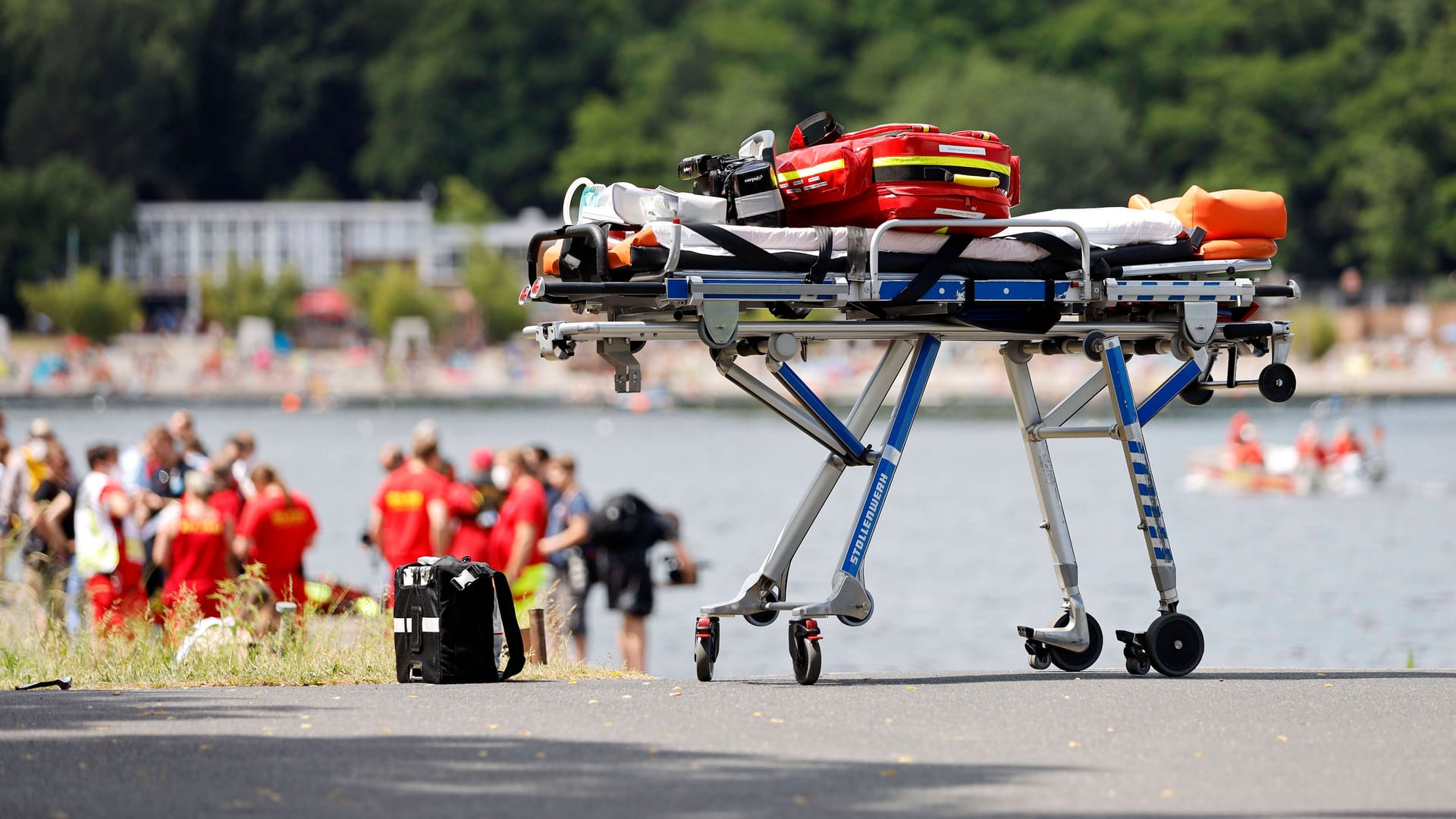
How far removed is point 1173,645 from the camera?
1035 centimetres

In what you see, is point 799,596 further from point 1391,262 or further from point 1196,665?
point 1391,262

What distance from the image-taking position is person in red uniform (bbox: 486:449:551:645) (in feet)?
52.7

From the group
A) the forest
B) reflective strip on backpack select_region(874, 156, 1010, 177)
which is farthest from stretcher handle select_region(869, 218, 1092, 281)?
the forest

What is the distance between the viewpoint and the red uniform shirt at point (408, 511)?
15945 millimetres

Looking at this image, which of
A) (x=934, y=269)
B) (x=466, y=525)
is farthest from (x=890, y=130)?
(x=466, y=525)

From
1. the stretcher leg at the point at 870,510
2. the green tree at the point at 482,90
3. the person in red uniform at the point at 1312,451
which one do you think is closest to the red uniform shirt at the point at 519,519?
the stretcher leg at the point at 870,510

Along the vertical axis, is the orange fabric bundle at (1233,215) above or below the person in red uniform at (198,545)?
above

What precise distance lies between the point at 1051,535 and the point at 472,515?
21.7 ft

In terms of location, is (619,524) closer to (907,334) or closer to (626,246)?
(907,334)

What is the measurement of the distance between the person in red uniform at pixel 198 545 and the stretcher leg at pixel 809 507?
4.82 m

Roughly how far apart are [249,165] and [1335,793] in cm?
14101

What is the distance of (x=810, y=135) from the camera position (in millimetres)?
10328

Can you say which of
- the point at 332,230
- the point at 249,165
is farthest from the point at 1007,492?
the point at 249,165

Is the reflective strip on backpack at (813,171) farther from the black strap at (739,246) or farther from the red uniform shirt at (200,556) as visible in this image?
the red uniform shirt at (200,556)
